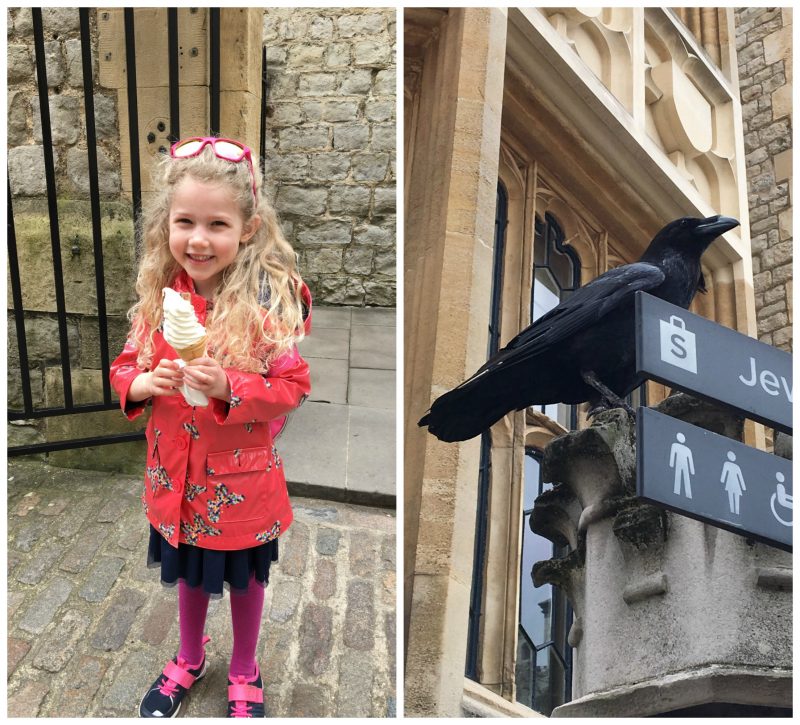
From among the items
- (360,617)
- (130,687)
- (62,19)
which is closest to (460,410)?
(360,617)

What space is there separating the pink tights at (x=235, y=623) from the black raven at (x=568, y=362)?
74 centimetres

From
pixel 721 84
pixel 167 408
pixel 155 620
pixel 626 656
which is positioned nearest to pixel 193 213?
pixel 167 408

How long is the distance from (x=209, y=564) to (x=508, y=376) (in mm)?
1052

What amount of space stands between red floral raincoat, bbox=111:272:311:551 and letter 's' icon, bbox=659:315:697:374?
3.09ft

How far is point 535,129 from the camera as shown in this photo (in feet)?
10.2

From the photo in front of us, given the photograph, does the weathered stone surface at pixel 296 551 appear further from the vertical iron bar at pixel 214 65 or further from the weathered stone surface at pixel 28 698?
the vertical iron bar at pixel 214 65

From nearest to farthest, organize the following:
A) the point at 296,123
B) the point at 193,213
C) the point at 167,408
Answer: the point at 193,213 < the point at 167,408 < the point at 296,123

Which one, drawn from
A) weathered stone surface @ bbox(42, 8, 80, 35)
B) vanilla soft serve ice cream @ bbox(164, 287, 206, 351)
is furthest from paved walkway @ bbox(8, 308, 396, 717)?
weathered stone surface @ bbox(42, 8, 80, 35)

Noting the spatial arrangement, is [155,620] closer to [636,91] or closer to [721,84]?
[636,91]

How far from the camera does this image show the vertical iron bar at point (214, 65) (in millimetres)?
2914

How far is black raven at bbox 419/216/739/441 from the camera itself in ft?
7.75

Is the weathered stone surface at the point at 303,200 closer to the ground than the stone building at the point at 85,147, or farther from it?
farther from it

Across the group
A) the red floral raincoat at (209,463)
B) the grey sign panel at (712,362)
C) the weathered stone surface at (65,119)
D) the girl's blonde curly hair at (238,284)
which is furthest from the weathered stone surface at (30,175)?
the grey sign panel at (712,362)

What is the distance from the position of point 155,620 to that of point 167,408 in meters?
0.98
